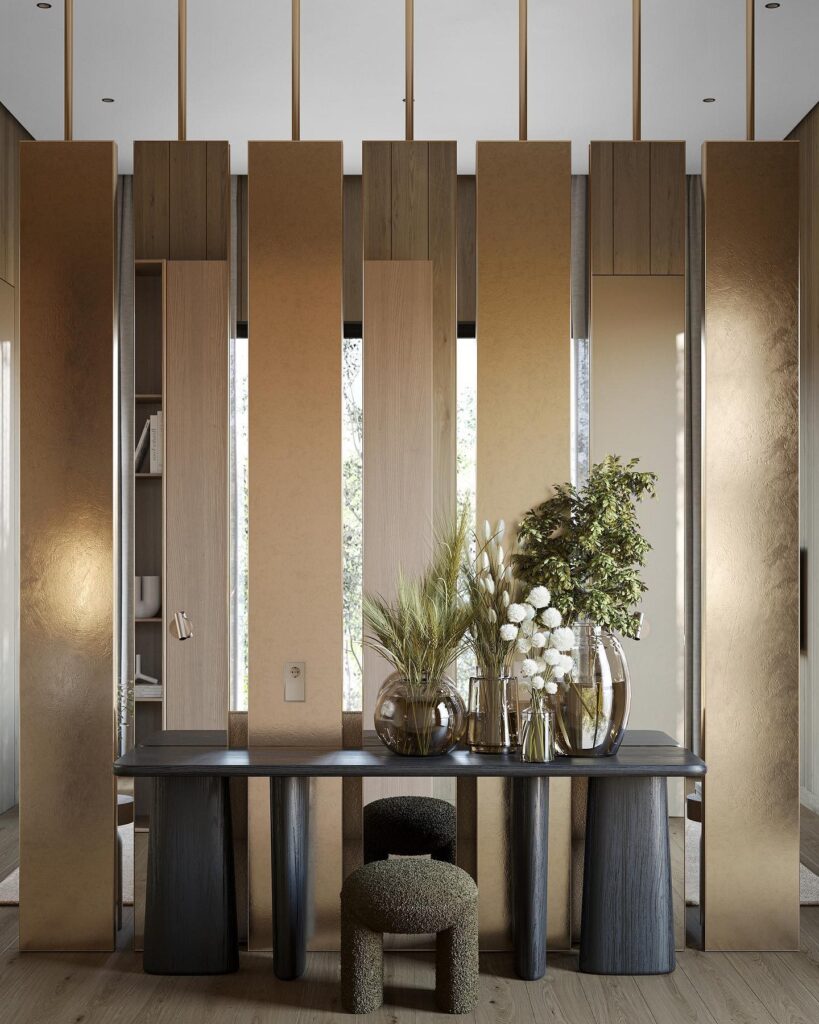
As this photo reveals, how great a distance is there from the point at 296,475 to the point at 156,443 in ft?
5.49

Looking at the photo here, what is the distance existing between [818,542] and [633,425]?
1.74 meters

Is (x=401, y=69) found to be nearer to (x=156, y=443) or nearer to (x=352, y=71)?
→ (x=352, y=71)

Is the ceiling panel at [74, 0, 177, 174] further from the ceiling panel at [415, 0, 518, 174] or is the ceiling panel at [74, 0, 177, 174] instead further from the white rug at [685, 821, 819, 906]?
the white rug at [685, 821, 819, 906]

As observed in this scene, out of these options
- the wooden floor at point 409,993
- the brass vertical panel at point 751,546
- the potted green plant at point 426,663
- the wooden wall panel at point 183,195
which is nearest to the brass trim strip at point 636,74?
the brass vertical panel at point 751,546

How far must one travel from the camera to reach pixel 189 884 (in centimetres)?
319

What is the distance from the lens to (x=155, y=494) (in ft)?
17.3

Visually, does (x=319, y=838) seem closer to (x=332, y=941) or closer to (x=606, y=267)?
(x=332, y=941)

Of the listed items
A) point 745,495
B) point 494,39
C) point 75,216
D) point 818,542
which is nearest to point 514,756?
point 745,495

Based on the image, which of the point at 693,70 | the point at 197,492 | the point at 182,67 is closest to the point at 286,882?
the point at 197,492

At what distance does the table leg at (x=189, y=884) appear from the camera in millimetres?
3189

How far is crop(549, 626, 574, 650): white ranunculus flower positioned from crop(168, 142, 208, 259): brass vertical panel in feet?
5.87

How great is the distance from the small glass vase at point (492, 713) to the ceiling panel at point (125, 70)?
2.91m

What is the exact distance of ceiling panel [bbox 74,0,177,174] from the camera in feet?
13.9

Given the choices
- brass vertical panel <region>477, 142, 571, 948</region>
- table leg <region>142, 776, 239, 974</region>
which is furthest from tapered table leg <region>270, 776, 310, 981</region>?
brass vertical panel <region>477, 142, 571, 948</region>
